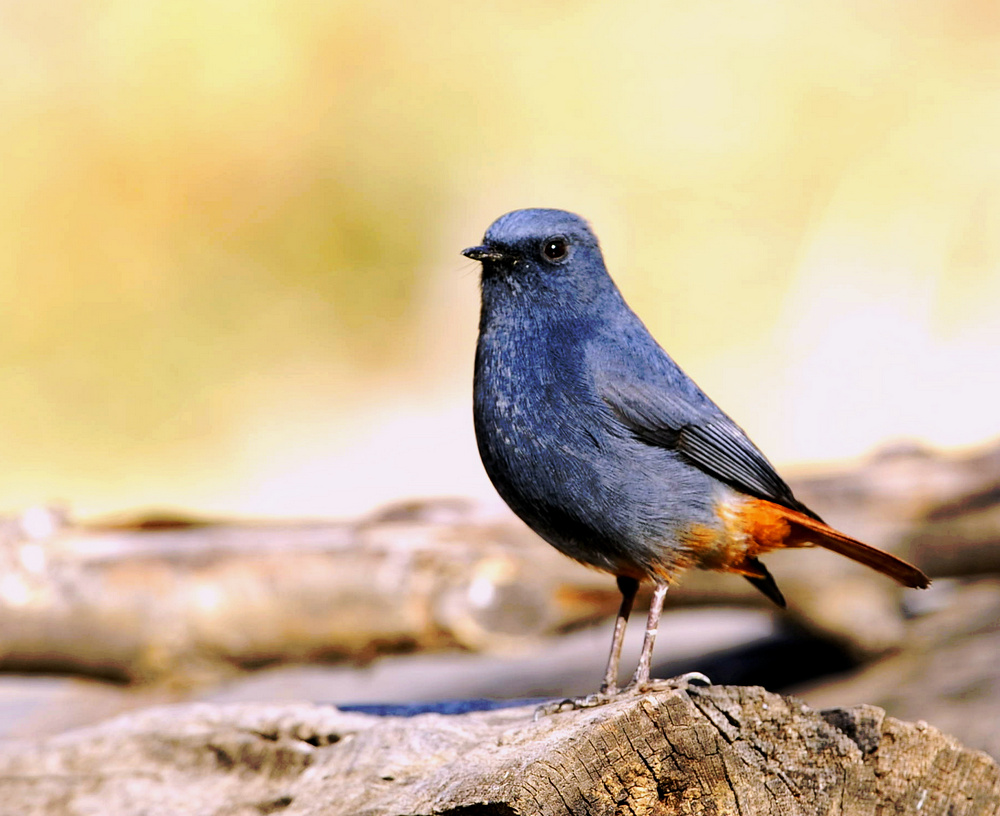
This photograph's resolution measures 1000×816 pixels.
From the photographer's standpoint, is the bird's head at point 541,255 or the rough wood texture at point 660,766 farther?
the bird's head at point 541,255

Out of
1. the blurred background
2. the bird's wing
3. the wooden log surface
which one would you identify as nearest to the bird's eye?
the bird's wing

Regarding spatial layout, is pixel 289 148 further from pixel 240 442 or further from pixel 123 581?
pixel 123 581

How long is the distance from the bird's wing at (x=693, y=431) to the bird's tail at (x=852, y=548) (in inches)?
3.2

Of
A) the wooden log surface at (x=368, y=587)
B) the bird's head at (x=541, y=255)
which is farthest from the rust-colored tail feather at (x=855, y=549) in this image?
the wooden log surface at (x=368, y=587)

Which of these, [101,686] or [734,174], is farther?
[734,174]

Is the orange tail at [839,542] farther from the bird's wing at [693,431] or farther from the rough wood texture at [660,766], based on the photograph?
the rough wood texture at [660,766]

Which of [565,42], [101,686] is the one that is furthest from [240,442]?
[565,42]

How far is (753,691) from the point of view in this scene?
297 centimetres

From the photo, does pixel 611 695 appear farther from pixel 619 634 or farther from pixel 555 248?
pixel 555 248

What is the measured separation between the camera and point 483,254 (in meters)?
3.83

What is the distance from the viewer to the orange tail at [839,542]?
370 centimetres

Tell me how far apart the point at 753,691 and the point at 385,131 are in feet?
28.8

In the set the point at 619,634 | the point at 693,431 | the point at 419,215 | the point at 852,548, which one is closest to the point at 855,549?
the point at 852,548

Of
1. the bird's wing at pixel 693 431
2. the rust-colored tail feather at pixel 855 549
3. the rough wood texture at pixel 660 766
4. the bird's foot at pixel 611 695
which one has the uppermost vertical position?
the bird's wing at pixel 693 431
